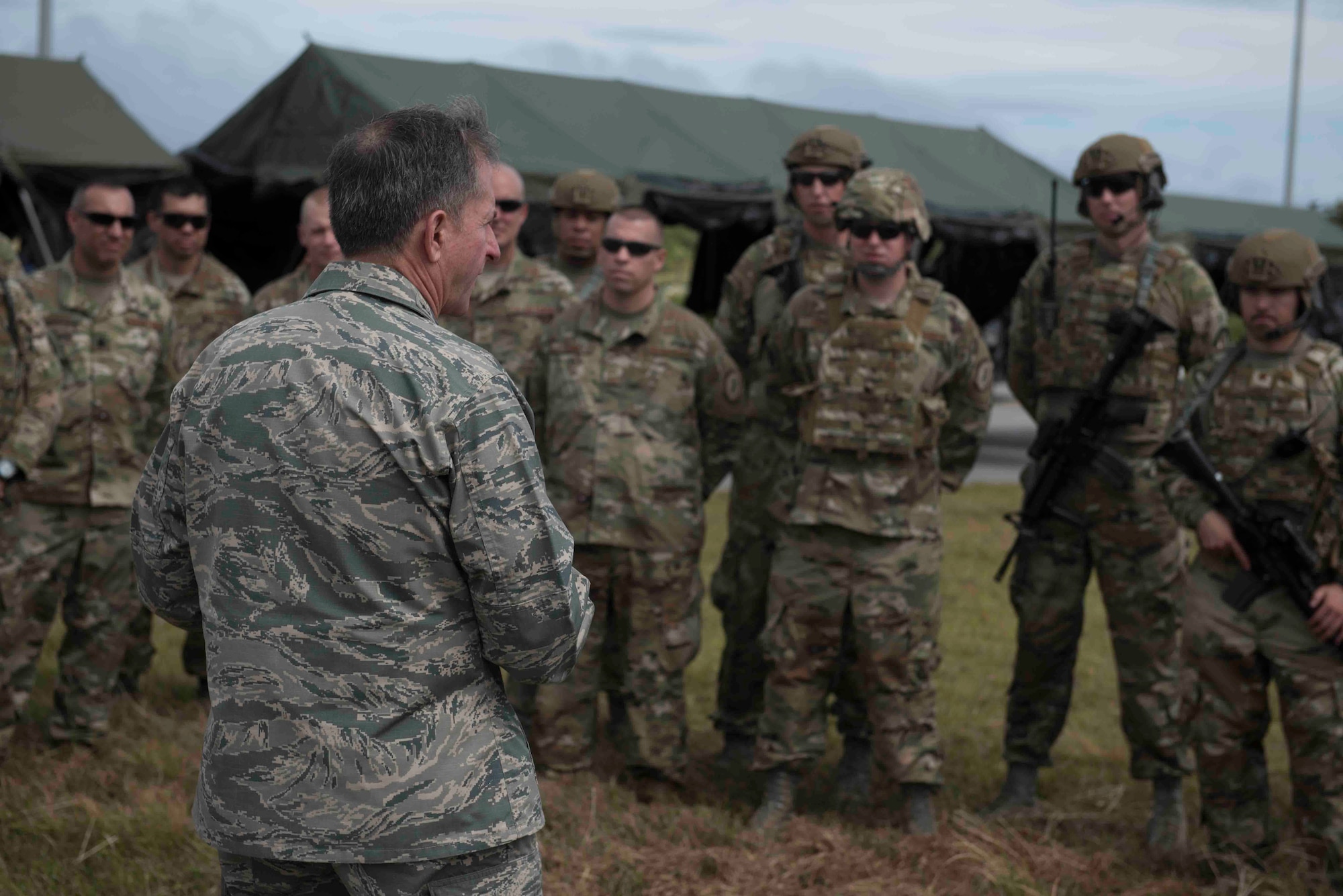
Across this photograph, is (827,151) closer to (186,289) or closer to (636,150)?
(186,289)

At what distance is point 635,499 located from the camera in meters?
5.14

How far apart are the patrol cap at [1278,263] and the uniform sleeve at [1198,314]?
0.66 meters

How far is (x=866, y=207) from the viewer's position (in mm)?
4766

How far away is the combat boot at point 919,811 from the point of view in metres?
4.93

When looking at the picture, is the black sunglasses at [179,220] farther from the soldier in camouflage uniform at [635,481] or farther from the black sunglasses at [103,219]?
the soldier in camouflage uniform at [635,481]

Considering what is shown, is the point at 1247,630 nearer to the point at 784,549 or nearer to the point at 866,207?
the point at 784,549

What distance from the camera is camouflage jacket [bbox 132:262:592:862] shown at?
206cm

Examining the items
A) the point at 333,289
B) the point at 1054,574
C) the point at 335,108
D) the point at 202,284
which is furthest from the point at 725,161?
the point at 333,289

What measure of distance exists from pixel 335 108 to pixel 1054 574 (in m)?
10.4

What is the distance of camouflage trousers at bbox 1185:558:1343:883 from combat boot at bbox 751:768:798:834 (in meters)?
1.43

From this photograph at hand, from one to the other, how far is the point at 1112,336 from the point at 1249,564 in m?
1.17

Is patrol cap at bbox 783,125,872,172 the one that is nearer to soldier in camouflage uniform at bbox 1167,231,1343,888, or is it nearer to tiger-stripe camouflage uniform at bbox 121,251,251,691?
soldier in camouflage uniform at bbox 1167,231,1343,888

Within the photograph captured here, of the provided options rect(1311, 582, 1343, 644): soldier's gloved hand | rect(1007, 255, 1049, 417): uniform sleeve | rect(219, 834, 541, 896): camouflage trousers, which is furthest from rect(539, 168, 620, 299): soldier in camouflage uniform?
rect(219, 834, 541, 896): camouflage trousers

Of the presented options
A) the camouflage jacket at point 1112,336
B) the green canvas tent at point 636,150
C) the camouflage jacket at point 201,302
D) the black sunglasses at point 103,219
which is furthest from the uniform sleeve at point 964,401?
the green canvas tent at point 636,150
